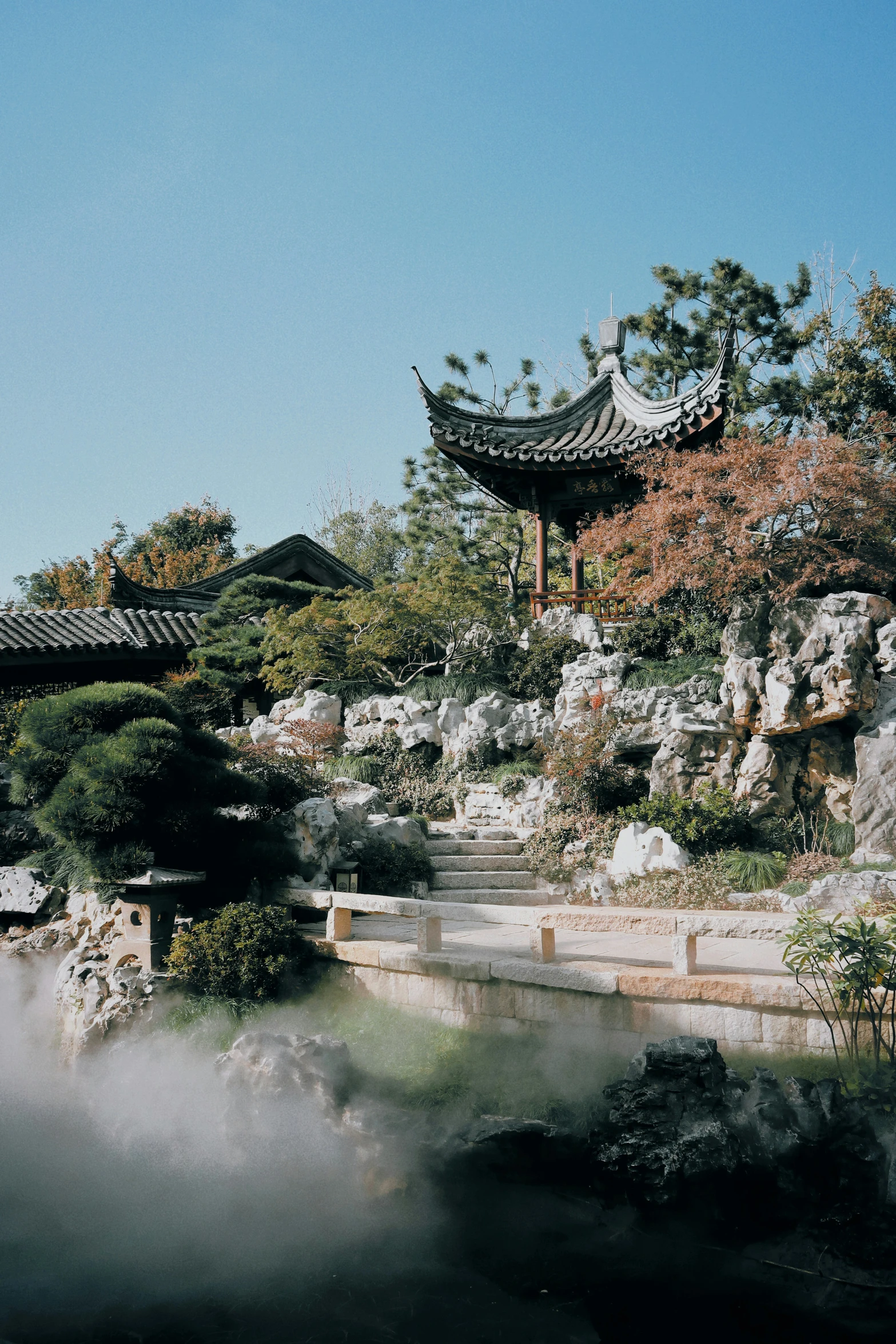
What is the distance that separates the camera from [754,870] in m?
9.16

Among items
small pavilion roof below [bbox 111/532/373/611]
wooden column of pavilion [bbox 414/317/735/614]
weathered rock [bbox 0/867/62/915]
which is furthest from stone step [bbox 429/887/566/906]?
small pavilion roof below [bbox 111/532/373/611]

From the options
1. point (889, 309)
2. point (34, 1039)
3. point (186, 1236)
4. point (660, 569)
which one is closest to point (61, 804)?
point (34, 1039)

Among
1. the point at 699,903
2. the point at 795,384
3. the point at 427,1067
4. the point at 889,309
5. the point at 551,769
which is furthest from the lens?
the point at 795,384

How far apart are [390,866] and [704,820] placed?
11.1ft

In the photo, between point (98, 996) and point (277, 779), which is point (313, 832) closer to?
point (277, 779)

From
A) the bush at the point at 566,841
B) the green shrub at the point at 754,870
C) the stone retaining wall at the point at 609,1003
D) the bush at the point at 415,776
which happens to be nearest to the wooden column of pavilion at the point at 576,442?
the bush at the point at 415,776

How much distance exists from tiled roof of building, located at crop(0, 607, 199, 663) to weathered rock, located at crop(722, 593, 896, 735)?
934 cm

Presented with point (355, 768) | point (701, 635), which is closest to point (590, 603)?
point (701, 635)

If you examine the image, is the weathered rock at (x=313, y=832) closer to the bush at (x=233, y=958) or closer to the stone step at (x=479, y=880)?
the stone step at (x=479, y=880)

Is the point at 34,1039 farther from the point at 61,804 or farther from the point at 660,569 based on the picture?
the point at 660,569

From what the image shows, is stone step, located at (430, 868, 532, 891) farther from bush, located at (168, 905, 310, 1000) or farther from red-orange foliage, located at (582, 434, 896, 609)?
red-orange foliage, located at (582, 434, 896, 609)

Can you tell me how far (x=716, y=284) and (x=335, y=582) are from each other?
11.3 m

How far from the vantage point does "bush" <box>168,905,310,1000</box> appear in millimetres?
6660

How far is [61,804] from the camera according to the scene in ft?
22.5
